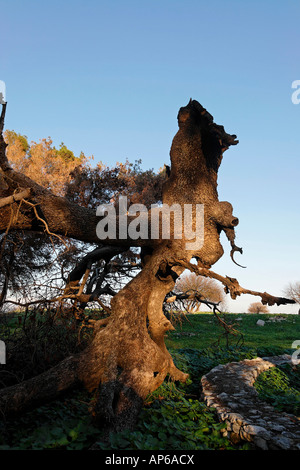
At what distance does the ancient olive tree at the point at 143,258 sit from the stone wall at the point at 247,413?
1.09m

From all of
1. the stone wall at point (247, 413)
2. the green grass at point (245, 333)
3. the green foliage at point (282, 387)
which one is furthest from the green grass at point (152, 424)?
the green grass at point (245, 333)

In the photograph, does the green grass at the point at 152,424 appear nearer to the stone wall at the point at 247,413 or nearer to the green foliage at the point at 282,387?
the green foliage at the point at 282,387

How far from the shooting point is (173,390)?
6516mm

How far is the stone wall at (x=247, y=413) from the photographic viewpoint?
4.29m

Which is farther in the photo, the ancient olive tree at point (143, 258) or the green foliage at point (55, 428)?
the ancient olive tree at point (143, 258)

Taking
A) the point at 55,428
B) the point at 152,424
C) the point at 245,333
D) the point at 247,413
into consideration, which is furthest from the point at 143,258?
the point at 245,333

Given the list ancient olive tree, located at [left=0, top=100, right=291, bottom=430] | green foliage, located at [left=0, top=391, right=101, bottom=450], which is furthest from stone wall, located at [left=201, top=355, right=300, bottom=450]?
green foliage, located at [left=0, top=391, right=101, bottom=450]

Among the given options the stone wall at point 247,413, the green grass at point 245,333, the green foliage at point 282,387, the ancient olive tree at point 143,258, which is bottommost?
the green grass at point 245,333

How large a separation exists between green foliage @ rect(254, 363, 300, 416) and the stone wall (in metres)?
0.22

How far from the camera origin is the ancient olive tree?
17.2 feet

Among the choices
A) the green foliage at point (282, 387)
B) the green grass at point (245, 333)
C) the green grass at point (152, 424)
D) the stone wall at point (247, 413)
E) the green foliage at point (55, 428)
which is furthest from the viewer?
the green grass at point (245, 333)

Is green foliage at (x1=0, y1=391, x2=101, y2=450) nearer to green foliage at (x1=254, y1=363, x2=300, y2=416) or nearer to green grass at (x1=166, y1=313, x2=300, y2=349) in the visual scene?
green foliage at (x1=254, y1=363, x2=300, y2=416)

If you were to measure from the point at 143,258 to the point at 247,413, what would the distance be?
4.08 meters

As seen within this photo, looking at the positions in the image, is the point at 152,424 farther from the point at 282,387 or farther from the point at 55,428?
the point at 282,387
